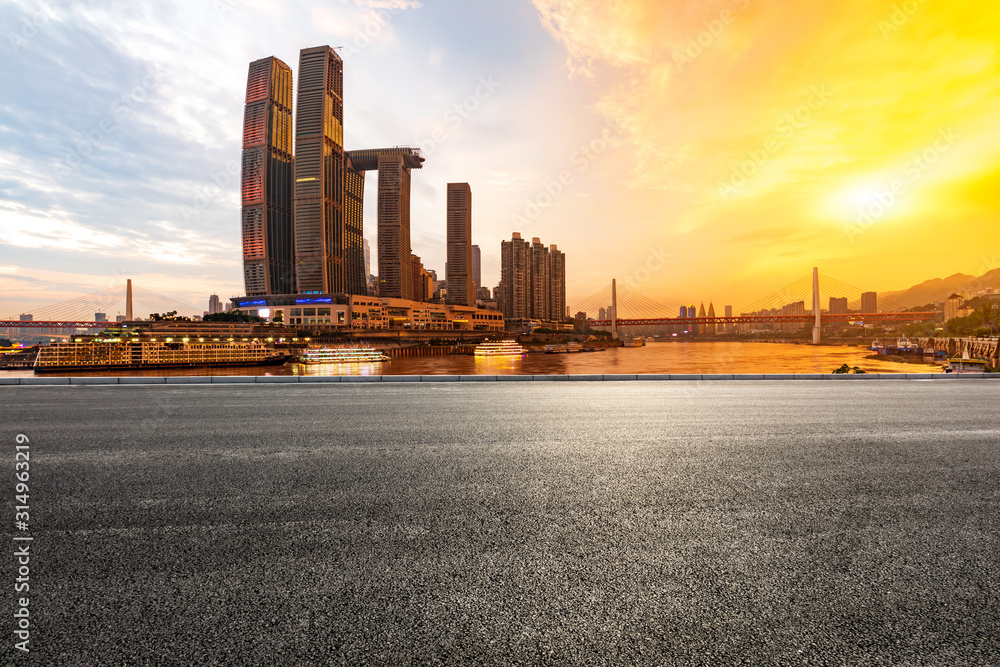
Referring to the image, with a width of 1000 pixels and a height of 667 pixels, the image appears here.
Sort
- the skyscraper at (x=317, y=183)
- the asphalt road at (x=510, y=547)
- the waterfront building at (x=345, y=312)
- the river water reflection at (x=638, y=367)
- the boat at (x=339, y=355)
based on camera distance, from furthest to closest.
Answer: the skyscraper at (x=317, y=183) < the waterfront building at (x=345, y=312) < the boat at (x=339, y=355) < the river water reflection at (x=638, y=367) < the asphalt road at (x=510, y=547)

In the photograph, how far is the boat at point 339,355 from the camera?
279ft

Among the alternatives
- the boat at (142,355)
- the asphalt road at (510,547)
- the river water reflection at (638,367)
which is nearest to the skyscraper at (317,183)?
the boat at (142,355)

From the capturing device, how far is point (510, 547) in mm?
3334

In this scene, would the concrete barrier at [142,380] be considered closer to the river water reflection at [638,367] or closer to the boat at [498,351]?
the river water reflection at [638,367]

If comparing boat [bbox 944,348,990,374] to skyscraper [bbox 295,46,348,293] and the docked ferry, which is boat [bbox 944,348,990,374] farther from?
skyscraper [bbox 295,46,348,293]

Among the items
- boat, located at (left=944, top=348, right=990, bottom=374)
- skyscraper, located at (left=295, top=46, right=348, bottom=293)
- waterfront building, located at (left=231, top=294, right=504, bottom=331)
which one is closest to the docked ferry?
boat, located at (left=944, top=348, right=990, bottom=374)

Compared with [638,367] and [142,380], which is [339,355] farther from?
[142,380]

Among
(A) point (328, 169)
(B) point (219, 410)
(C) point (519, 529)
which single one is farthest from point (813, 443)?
(A) point (328, 169)

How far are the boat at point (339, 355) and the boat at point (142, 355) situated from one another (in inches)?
234

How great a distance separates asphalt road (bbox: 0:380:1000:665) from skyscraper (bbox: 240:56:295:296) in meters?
205

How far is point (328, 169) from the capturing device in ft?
635

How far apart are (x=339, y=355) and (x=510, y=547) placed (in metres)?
95.3

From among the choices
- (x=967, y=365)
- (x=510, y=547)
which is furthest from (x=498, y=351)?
(x=510, y=547)

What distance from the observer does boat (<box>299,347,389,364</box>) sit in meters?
85.0
